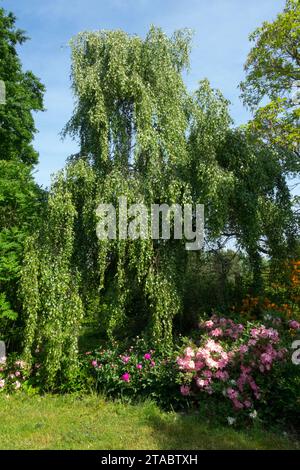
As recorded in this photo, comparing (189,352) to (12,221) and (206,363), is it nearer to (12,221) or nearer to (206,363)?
(206,363)

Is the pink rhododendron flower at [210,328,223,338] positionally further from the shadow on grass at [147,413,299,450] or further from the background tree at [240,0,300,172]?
the background tree at [240,0,300,172]

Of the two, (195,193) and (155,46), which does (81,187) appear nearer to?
(195,193)

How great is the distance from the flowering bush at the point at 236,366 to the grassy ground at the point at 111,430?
45cm

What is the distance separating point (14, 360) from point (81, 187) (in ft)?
10.9

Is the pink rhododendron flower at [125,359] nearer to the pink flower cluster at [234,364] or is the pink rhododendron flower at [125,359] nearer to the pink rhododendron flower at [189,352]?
the pink flower cluster at [234,364]

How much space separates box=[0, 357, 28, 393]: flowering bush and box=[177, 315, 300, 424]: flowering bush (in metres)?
2.88

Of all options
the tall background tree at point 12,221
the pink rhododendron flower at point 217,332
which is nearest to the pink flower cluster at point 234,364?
the pink rhododendron flower at point 217,332

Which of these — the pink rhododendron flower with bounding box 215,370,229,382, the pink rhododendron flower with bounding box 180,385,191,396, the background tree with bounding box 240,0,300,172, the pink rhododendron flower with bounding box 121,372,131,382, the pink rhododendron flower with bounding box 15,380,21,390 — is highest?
the background tree with bounding box 240,0,300,172

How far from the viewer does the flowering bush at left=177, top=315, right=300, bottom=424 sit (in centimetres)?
570

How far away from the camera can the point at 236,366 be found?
6.05 m

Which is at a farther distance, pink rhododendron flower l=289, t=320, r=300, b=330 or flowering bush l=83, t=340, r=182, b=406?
pink rhododendron flower l=289, t=320, r=300, b=330

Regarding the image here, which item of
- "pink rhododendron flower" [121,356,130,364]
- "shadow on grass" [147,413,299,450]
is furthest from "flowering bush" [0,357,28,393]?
"shadow on grass" [147,413,299,450]

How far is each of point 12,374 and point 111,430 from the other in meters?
2.72

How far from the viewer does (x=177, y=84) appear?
8.02 metres
